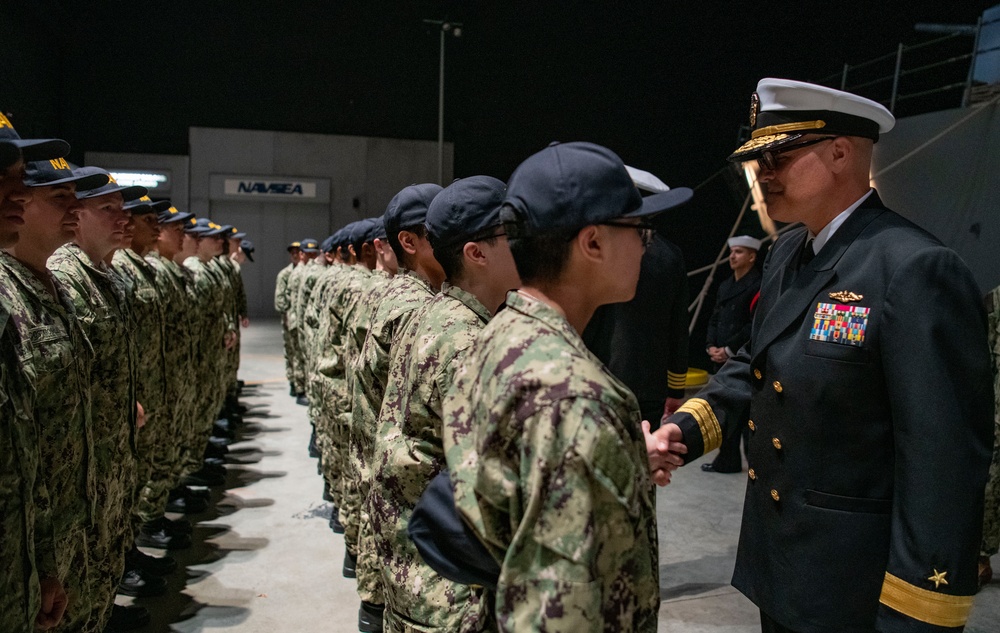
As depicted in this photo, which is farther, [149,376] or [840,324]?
[149,376]

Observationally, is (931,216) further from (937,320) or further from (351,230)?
(937,320)

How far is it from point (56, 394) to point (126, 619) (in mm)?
1555

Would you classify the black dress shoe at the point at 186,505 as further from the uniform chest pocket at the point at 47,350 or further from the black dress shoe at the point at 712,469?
the black dress shoe at the point at 712,469

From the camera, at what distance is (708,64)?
10.6 meters

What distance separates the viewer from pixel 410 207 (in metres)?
2.80

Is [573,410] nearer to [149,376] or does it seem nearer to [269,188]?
[149,376]

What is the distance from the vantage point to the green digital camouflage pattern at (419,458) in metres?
1.85

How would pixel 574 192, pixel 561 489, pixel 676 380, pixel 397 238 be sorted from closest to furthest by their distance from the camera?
pixel 561 489, pixel 574 192, pixel 397 238, pixel 676 380

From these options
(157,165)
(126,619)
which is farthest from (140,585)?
(157,165)

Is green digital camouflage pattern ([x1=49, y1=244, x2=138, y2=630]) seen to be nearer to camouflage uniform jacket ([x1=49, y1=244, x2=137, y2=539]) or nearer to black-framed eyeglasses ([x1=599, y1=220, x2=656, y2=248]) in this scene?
camouflage uniform jacket ([x1=49, y1=244, x2=137, y2=539])

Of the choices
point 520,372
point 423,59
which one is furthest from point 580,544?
point 423,59

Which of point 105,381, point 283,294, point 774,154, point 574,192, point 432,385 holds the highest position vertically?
point 774,154

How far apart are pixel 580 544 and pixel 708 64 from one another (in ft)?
35.0

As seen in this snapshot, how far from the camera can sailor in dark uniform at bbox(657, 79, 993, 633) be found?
1.59 metres
